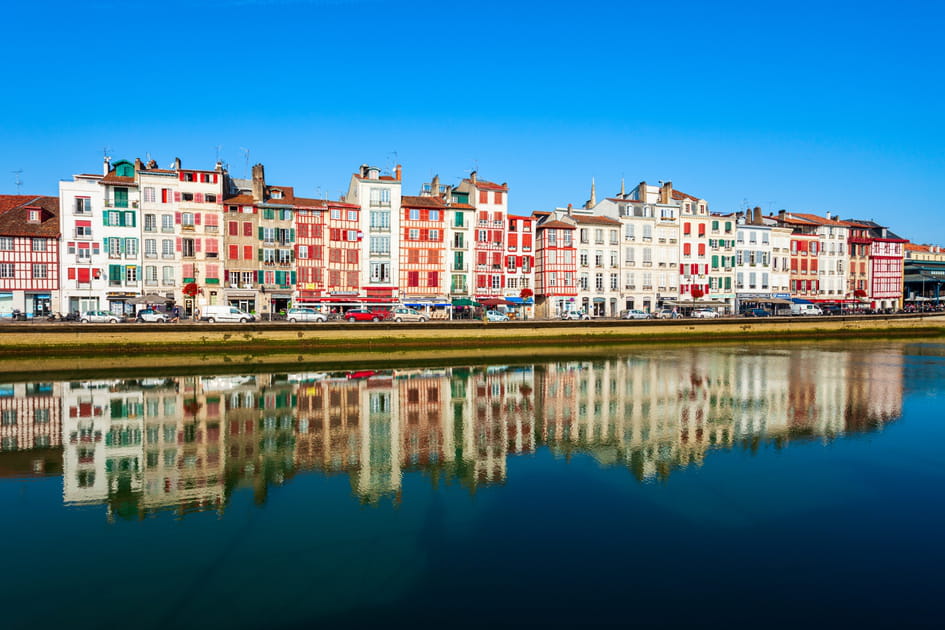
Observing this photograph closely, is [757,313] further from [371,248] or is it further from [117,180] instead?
[117,180]

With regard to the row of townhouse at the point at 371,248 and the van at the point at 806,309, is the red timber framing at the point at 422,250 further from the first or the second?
the van at the point at 806,309

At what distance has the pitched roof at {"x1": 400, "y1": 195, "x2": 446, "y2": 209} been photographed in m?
54.0

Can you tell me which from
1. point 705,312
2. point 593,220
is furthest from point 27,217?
point 705,312

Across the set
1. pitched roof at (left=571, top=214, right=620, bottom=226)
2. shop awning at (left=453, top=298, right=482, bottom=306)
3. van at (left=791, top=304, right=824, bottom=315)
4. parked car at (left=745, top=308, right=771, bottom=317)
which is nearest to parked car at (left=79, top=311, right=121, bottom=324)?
shop awning at (left=453, top=298, right=482, bottom=306)

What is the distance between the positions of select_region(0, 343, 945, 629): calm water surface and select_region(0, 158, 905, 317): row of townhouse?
96.4ft

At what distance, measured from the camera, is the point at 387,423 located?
18797mm

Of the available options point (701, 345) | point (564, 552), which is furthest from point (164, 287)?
point (564, 552)

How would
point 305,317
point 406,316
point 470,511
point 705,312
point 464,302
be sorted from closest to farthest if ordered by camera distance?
point 470,511 → point 305,317 → point 406,316 → point 464,302 → point 705,312

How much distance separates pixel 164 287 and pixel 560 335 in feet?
106

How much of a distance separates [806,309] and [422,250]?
4096 centimetres

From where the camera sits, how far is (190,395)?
23641 mm

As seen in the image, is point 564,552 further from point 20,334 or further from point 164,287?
point 164,287

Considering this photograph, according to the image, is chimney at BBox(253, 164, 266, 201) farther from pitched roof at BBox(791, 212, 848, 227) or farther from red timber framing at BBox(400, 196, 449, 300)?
pitched roof at BBox(791, 212, 848, 227)

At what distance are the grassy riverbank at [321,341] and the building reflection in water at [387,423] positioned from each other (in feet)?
21.3
